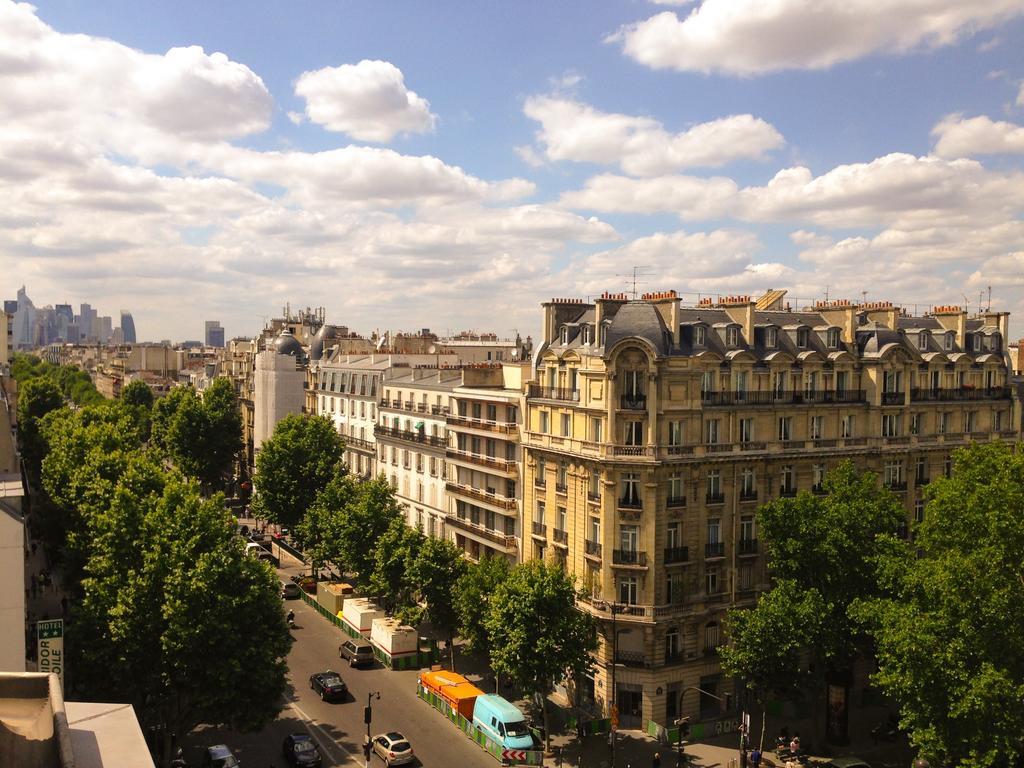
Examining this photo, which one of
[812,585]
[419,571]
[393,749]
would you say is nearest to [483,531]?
[419,571]

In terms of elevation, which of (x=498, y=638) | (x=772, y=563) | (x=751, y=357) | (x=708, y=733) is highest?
(x=751, y=357)

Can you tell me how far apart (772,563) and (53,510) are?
49.1 m

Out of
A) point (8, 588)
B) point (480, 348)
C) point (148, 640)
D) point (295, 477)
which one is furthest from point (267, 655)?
point (480, 348)

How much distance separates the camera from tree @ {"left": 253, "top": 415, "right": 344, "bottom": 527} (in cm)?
7875

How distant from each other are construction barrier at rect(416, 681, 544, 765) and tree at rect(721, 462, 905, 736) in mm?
11189

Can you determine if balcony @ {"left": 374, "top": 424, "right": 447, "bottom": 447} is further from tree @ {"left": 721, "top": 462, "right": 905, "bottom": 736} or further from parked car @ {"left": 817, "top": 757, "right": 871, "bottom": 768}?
parked car @ {"left": 817, "top": 757, "right": 871, "bottom": 768}

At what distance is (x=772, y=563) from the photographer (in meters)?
46.6

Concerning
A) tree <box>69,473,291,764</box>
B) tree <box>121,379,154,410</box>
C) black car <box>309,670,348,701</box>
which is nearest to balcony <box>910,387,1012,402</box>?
black car <box>309,670,348,701</box>

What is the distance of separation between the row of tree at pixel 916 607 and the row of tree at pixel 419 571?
9428 mm

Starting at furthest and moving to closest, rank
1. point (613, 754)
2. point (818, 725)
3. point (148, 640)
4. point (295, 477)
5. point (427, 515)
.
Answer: point (295, 477) → point (427, 515) → point (818, 725) → point (613, 754) → point (148, 640)

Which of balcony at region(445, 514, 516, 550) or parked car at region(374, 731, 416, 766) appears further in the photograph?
balcony at region(445, 514, 516, 550)

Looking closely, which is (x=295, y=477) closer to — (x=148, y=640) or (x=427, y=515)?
(x=427, y=515)

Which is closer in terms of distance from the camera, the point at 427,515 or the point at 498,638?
the point at 498,638

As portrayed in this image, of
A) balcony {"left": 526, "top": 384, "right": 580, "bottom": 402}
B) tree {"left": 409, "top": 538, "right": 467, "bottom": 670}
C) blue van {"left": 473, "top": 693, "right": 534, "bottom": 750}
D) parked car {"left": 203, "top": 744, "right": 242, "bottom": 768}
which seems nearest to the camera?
parked car {"left": 203, "top": 744, "right": 242, "bottom": 768}
